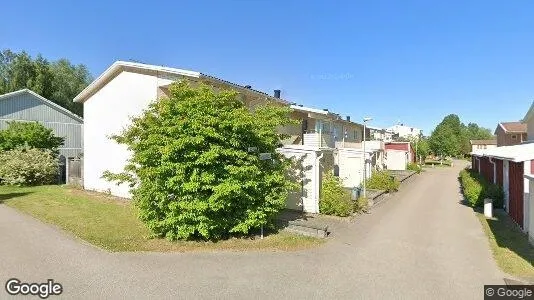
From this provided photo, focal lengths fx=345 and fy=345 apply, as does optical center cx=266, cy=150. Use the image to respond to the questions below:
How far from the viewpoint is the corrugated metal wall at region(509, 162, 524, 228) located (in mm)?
12281

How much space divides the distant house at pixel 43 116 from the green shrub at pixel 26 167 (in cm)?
652

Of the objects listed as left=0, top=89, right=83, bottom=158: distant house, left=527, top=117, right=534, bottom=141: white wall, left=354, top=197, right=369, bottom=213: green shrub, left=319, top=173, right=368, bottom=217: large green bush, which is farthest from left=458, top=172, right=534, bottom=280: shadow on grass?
left=0, top=89, right=83, bottom=158: distant house

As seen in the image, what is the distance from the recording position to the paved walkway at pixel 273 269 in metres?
Result: 6.85

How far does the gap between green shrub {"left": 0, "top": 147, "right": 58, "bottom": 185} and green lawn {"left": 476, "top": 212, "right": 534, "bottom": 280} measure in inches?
989

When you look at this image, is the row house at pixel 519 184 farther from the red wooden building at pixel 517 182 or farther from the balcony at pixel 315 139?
the balcony at pixel 315 139

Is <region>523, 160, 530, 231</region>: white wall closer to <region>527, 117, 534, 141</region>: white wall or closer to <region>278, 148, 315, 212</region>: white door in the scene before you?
<region>278, 148, 315, 212</region>: white door

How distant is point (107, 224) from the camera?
1202 cm

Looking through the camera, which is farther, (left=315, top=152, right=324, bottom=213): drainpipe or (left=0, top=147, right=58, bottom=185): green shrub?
(left=0, top=147, right=58, bottom=185): green shrub

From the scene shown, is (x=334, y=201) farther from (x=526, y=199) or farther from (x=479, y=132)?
(x=479, y=132)

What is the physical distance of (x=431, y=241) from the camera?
1080 centimetres

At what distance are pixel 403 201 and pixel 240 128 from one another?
1310cm

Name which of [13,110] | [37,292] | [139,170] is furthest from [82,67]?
[37,292]

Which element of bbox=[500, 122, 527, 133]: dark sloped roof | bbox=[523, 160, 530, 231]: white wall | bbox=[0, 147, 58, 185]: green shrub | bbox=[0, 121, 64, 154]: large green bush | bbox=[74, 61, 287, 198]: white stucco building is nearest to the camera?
bbox=[523, 160, 530, 231]: white wall

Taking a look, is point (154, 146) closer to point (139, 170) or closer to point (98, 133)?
point (139, 170)
